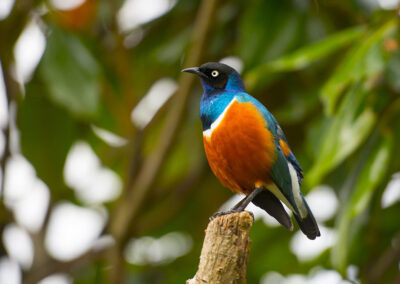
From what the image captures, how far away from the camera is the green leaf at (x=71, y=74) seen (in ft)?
17.4

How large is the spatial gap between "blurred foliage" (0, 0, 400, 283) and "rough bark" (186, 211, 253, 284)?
1.25 meters

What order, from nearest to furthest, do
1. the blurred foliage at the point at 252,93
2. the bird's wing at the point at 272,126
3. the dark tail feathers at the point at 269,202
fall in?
the bird's wing at the point at 272,126, the dark tail feathers at the point at 269,202, the blurred foliage at the point at 252,93

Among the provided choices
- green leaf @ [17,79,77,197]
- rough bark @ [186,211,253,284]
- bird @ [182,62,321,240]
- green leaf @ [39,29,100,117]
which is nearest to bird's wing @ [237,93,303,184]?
bird @ [182,62,321,240]

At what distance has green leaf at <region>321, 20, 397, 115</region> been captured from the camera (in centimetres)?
430

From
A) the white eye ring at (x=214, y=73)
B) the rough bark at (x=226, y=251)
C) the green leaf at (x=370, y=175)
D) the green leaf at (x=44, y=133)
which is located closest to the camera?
the rough bark at (x=226, y=251)

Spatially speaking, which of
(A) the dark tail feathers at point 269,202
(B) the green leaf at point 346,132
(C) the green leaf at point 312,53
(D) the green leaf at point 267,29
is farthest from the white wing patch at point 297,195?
(D) the green leaf at point 267,29

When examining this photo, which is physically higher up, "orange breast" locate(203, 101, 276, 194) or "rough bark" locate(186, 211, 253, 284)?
"orange breast" locate(203, 101, 276, 194)

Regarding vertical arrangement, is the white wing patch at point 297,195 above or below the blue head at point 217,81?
below

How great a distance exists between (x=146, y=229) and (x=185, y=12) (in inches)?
80.2

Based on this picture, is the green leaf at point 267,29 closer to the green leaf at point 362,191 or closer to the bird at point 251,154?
the green leaf at point 362,191

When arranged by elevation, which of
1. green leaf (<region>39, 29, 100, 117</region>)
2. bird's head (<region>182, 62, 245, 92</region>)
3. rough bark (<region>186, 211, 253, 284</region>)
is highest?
green leaf (<region>39, 29, 100, 117</region>)

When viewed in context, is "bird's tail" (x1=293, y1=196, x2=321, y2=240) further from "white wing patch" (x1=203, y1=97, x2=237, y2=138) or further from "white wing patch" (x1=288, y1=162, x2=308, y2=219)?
"white wing patch" (x1=203, y1=97, x2=237, y2=138)

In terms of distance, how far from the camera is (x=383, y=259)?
580 cm

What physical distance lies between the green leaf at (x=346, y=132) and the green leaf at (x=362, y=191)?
149mm
